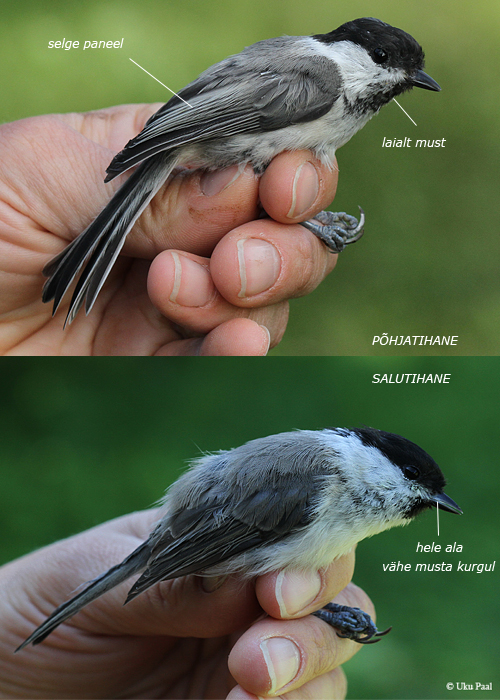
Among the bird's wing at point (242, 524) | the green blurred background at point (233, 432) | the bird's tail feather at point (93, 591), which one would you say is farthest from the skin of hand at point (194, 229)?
the green blurred background at point (233, 432)

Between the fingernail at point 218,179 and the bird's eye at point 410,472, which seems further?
the fingernail at point 218,179

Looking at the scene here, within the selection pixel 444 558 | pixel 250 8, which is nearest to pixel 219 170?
pixel 444 558

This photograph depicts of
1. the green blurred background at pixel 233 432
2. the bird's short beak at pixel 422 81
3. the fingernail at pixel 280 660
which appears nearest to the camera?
the fingernail at pixel 280 660

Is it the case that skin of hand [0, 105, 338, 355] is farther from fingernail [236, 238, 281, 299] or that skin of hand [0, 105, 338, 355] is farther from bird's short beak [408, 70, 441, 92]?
bird's short beak [408, 70, 441, 92]

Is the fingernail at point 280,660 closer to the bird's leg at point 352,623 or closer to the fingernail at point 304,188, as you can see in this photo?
the bird's leg at point 352,623

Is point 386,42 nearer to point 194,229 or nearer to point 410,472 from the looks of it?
point 194,229

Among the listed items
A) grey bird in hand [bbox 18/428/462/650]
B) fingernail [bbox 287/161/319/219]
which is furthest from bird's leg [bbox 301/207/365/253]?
grey bird in hand [bbox 18/428/462/650]

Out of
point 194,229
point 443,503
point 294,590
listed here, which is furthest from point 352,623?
point 194,229
